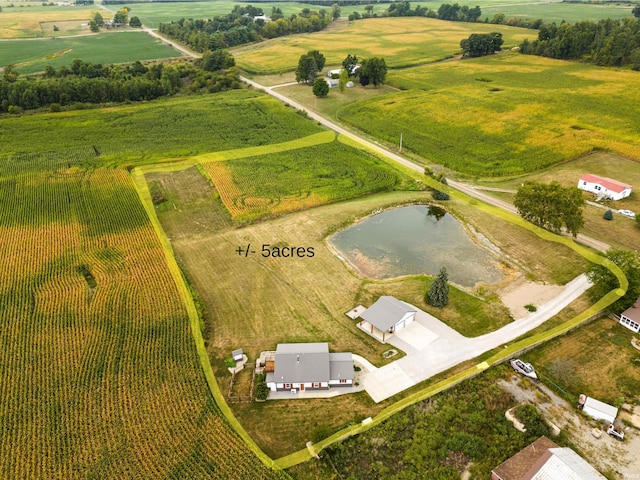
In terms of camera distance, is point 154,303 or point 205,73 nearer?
point 154,303

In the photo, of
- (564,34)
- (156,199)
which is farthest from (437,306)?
(564,34)

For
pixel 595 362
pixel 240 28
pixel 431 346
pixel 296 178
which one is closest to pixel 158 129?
pixel 296 178

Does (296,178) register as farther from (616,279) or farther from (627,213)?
(627,213)

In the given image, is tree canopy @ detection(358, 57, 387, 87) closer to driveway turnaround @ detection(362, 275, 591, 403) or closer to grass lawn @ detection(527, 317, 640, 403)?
driveway turnaround @ detection(362, 275, 591, 403)

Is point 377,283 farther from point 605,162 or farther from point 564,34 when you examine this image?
point 564,34

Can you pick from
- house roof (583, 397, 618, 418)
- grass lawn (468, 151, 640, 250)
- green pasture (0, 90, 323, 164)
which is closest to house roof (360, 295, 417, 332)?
house roof (583, 397, 618, 418)

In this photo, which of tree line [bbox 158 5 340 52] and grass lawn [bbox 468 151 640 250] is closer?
grass lawn [bbox 468 151 640 250]
